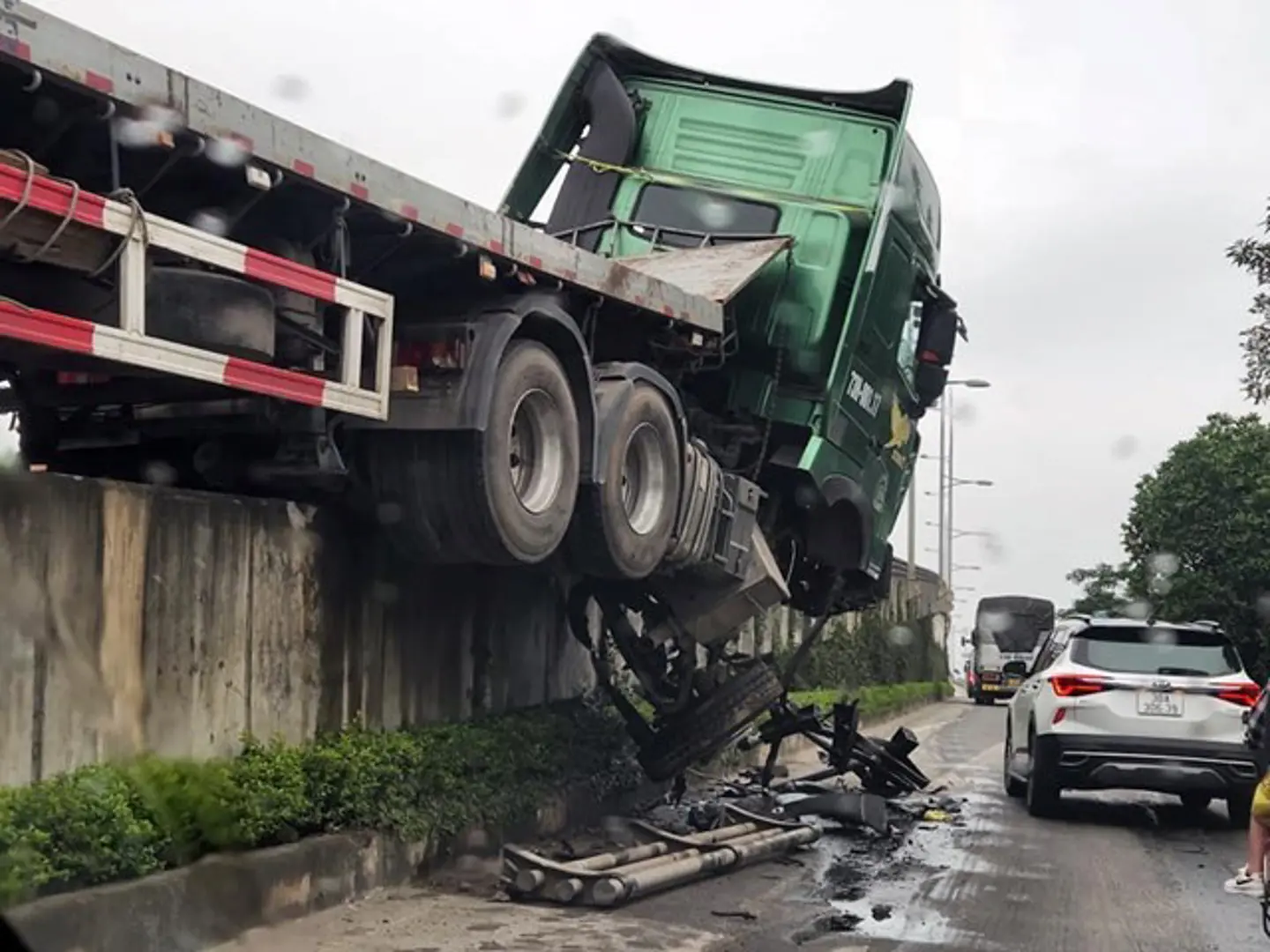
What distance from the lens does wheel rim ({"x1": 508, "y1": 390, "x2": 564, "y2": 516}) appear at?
8.05 meters

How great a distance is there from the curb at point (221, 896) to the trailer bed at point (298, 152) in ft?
9.04

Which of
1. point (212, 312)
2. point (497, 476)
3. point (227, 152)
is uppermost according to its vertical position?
point (227, 152)

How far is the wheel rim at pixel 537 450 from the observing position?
805cm

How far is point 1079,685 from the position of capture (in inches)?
478

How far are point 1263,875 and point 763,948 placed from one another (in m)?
2.46

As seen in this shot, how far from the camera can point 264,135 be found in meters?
6.00

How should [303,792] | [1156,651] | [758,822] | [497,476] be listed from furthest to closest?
[1156,651]
[758,822]
[497,476]
[303,792]

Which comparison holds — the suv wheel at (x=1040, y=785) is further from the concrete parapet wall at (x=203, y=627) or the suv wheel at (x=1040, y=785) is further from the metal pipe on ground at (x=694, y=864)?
the concrete parapet wall at (x=203, y=627)

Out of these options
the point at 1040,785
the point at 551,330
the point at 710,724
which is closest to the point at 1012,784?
the point at 1040,785

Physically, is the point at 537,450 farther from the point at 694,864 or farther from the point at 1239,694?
the point at 1239,694

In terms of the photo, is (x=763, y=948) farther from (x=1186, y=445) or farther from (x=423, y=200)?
(x=1186, y=445)

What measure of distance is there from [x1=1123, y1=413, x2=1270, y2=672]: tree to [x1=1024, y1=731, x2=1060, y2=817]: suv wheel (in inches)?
513

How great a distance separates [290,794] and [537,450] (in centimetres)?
210

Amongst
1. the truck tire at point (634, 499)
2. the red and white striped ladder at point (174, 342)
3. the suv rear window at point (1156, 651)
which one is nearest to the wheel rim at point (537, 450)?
the truck tire at point (634, 499)
